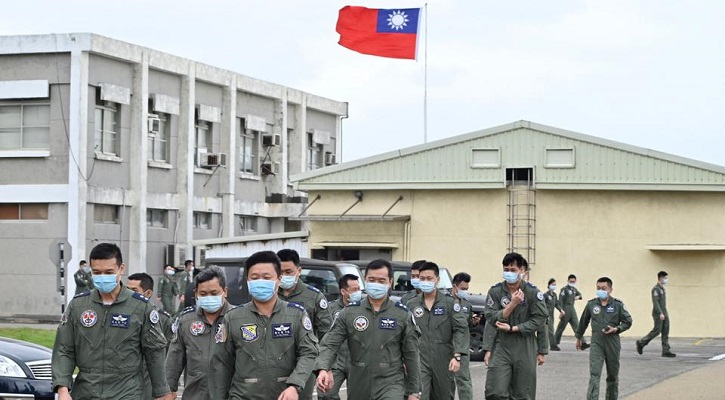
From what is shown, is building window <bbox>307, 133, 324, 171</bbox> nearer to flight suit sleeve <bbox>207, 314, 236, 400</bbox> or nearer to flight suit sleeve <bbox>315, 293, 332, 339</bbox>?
flight suit sleeve <bbox>315, 293, 332, 339</bbox>

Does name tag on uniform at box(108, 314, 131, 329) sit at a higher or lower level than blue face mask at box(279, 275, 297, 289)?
lower

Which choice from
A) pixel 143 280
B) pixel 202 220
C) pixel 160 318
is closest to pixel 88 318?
pixel 160 318

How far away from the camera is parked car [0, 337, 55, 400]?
1370 cm

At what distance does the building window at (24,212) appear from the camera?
42281 millimetres

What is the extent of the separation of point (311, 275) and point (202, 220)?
26.1m

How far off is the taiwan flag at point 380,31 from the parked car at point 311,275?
18.2m

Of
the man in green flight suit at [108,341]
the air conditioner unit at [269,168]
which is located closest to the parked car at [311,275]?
the man in green flight suit at [108,341]

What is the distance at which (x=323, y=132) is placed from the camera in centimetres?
5788

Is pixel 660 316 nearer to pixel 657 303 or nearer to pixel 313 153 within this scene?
pixel 657 303

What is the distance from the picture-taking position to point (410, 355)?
11.3 metres

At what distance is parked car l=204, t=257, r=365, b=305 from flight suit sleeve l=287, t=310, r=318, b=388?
13.0 metres

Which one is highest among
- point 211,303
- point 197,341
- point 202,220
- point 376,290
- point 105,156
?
point 105,156

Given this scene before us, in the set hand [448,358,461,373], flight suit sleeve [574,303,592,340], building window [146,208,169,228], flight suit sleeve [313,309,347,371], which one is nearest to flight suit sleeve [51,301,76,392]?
flight suit sleeve [313,309,347,371]

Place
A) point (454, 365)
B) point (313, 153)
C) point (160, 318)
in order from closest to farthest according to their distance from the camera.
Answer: point (160, 318) < point (454, 365) < point (313, 153)
